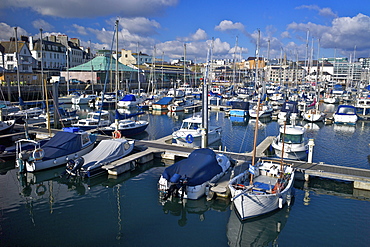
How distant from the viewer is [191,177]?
17.7 metres

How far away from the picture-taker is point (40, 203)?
698 inches

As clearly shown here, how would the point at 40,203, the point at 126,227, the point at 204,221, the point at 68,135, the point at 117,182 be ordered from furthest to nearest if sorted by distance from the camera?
the point at 68,135 < the point at 117,182 < the point at 40,203 < the point at 204,221 < the point at 126,227

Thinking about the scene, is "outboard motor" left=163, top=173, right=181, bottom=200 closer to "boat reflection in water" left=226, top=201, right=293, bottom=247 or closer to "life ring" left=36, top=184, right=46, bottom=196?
"boat reflection in water" left=226, top=201, right=293, bottom=247

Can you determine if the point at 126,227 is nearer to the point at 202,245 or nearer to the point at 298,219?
the point at 202,245

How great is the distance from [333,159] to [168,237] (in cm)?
1856

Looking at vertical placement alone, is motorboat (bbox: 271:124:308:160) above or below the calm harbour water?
above

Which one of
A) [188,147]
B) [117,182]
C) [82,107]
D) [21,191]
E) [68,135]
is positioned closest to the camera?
[21,191]

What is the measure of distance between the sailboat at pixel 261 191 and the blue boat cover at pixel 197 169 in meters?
1.87

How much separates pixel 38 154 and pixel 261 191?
1532 cm

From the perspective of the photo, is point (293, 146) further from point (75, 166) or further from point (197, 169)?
point (75, 166)

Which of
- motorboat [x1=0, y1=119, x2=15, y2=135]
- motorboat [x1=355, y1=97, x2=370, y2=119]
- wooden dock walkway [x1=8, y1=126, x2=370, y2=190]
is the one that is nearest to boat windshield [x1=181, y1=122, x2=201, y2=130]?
wooden dock walkway [x1=8, y1=126, x2=370, y2=190]

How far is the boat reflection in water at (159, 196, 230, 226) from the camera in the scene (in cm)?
1686

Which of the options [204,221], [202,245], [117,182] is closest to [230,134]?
[117,182]

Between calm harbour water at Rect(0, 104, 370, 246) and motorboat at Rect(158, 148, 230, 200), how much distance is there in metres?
0.66
